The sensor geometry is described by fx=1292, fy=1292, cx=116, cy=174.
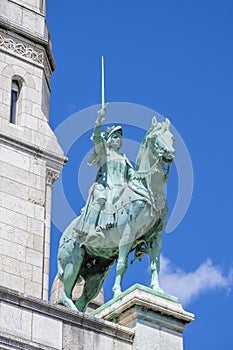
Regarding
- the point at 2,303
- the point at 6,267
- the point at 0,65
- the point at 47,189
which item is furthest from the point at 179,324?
the point at 0,65

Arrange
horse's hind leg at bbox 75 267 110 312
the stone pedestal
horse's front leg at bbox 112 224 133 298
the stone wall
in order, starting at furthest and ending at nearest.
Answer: horse's hind leg at bbox 75 267 110 312
horse's front leg at bbox 112 224 133 298
the stone pedestal
the stone wall

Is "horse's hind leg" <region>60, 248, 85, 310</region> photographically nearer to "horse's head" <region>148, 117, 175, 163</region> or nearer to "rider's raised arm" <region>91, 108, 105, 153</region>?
"rider's raised arm" <region>91, 108, 105, 153</region>

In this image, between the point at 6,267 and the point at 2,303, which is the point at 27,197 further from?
the point at 2,303

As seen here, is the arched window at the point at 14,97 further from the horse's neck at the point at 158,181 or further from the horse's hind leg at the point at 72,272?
the horse's neck at the point at 158,181

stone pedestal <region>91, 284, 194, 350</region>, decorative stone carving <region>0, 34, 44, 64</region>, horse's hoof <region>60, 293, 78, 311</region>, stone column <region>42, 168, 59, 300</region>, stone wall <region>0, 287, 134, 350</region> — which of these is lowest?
stone wall <region>0, 287, 134, 350</region>

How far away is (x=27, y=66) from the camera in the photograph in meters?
29.5

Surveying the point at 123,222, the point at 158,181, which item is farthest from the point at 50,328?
the point at 158,181

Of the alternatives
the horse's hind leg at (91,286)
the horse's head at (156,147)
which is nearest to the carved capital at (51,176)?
the horse's hind leg at (91,286)

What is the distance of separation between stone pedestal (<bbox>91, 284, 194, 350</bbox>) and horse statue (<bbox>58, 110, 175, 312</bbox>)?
47cm

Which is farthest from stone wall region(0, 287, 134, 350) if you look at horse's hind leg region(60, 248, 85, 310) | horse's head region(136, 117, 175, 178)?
horse's head region(136, 117, 175, 178)

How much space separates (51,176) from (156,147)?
6.26 metres

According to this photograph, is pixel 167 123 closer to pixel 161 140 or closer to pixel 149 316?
pixel 161 140

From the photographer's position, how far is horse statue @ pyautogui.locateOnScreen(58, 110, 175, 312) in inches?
906

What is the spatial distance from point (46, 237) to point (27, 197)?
3.16 ft
